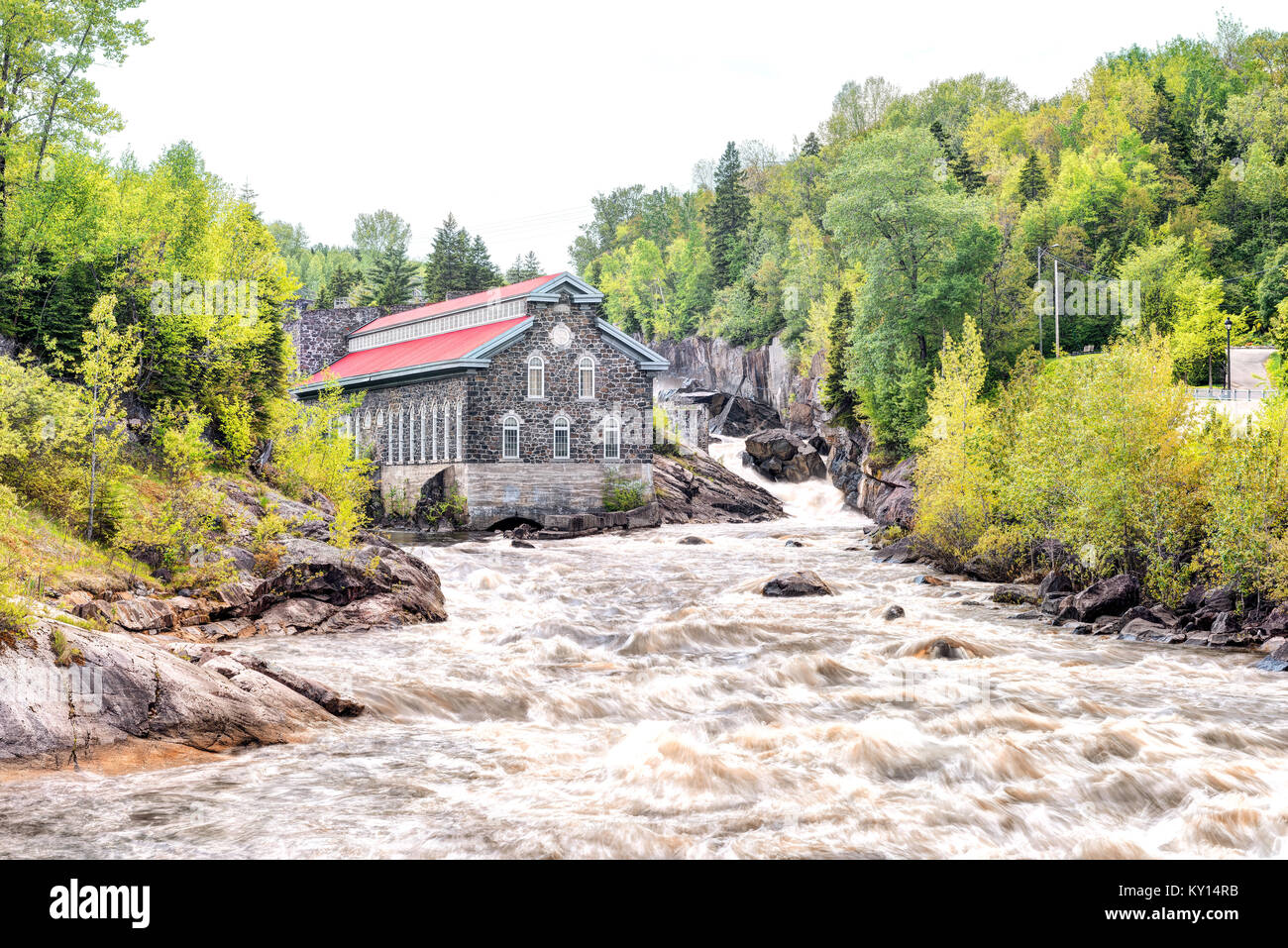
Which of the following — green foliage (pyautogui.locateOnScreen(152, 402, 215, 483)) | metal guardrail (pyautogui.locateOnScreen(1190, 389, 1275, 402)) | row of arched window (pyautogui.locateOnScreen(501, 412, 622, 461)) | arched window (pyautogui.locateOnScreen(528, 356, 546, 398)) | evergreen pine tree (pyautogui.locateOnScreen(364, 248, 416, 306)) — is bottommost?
green foliage (pyautogui.locateOnScreen(152, 402, 215, 483))

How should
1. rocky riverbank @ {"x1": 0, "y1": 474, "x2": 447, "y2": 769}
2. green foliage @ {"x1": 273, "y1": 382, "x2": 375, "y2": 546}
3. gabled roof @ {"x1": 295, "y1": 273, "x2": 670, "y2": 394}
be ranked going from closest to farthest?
rocky riverbank @ {"x1": 0, "y1": 474, "x2": 447, "y2": 769} < green foliage @ {"x1": 273, "y1": 382, "x2": 375, "y2": 546} < gabled roof @ {"x1": 295, "y1": 273, "x2": 670, "y2": 394}

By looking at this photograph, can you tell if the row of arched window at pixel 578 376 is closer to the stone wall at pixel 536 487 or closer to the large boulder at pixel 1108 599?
the stone wall at pixel 536 487

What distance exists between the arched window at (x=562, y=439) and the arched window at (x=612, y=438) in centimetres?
170

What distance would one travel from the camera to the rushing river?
9.18 meters

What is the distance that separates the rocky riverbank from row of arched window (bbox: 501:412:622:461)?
2346cm

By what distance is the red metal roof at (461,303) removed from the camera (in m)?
45.8

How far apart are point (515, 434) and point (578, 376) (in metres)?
3.84

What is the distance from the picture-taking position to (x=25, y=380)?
17531 mm

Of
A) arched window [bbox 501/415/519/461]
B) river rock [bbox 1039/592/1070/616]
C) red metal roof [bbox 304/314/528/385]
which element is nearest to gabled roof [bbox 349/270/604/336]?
red metal roof [bbox 304/314/528/385]

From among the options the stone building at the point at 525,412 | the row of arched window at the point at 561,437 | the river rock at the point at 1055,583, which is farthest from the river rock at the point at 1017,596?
the row of arched window at the point at 561,437

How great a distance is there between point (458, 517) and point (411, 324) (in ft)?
52.9

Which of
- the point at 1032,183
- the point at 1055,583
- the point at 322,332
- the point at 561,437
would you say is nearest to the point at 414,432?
the point at 561,437

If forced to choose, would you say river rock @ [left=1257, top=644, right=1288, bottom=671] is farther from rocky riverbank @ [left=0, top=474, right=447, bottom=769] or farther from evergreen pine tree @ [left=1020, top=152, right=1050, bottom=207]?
evergreen pine tree @ [left=1020, top=152, right=1050, bottom=207]

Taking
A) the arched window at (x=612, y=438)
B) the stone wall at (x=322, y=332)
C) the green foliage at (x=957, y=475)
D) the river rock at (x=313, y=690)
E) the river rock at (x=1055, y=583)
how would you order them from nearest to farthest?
the river rock at (x=313, y=690) < the river rock at (x=1055, y=583) < the green foliage at (x=957, y=475) < the arched window at (x=612, y=438) < the stone wall at (x=322, y=332)
